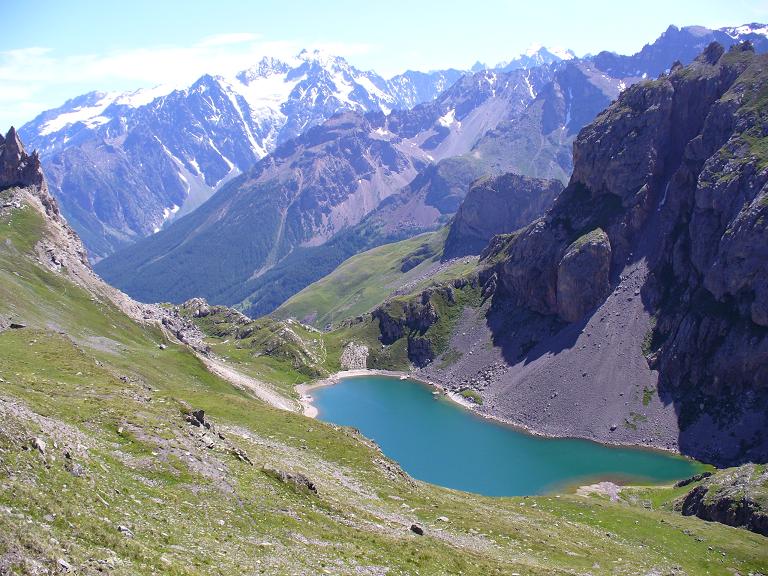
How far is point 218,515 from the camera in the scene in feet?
136

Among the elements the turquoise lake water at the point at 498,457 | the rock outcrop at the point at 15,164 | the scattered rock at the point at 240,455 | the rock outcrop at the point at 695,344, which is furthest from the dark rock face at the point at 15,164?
the scattered rock at the point at 240,455

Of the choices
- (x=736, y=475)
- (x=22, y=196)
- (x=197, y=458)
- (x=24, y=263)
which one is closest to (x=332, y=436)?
(x=197, y=458)

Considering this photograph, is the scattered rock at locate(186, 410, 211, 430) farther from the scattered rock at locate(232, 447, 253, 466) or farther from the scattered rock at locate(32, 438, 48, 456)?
the scattered rock at locate(32, 438, 48, 456)

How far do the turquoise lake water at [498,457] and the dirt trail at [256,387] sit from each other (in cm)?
1417

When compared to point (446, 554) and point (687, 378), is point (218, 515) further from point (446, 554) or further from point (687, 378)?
point (687, 378)

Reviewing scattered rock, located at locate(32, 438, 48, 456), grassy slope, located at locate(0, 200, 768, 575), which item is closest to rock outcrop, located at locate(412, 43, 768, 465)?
grassy slope, located at locate(0, 200, 768, 575)

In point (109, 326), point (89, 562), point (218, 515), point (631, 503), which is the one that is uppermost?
point (89, 562)

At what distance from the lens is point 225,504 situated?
43.6 m

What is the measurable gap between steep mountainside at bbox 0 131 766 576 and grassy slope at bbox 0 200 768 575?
0.51 feet

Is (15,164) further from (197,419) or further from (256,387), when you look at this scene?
(197,419)

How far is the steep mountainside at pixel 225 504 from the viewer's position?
1245 inches

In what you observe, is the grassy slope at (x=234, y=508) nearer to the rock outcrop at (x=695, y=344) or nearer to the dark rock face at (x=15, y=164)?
the rock outcrop at (x=695, y=344)

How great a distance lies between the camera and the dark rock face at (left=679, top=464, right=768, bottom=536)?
88125 mm

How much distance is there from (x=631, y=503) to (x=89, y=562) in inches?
4349
